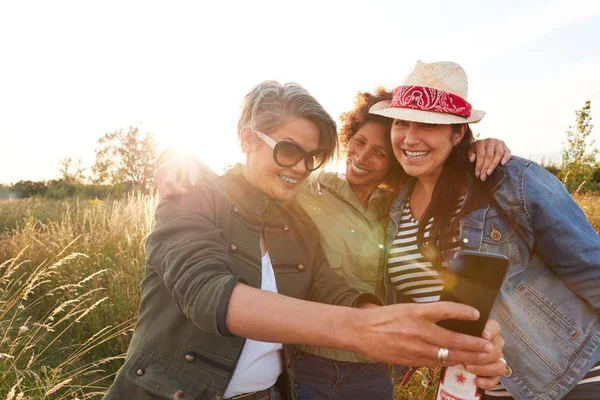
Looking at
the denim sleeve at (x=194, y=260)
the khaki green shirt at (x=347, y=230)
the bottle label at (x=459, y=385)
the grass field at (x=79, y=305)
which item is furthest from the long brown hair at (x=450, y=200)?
the grass field at (x=79, y=305)

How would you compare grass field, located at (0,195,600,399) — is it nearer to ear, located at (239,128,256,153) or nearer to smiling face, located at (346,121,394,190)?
ear, located at (239,128,256,153)

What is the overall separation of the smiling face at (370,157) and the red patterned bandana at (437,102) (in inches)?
18.2

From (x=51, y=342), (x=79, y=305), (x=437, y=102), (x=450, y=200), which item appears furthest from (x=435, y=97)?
(x=51, y=342)

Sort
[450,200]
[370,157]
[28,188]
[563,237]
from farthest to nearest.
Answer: [28,188]
[370,157]
[450,200]
[563,237]

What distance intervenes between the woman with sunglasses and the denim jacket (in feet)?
0.95

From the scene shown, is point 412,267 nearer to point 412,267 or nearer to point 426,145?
point 412,267

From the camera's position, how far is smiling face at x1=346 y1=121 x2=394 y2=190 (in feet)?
9.65

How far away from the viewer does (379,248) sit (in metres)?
2.75

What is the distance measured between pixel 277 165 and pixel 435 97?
101 centimetres

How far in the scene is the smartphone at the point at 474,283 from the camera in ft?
3.24

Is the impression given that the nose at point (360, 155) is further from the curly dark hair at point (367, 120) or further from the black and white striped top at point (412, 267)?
the black and white striped top at point (412, 267)

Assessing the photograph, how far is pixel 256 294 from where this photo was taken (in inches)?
48.0

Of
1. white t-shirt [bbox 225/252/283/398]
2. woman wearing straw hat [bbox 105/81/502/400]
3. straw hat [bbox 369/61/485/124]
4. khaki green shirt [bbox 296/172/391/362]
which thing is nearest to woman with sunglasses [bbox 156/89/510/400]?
khaki green shirt [bbox 296/172/391/362]

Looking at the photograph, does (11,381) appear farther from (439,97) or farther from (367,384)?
(439,97)
